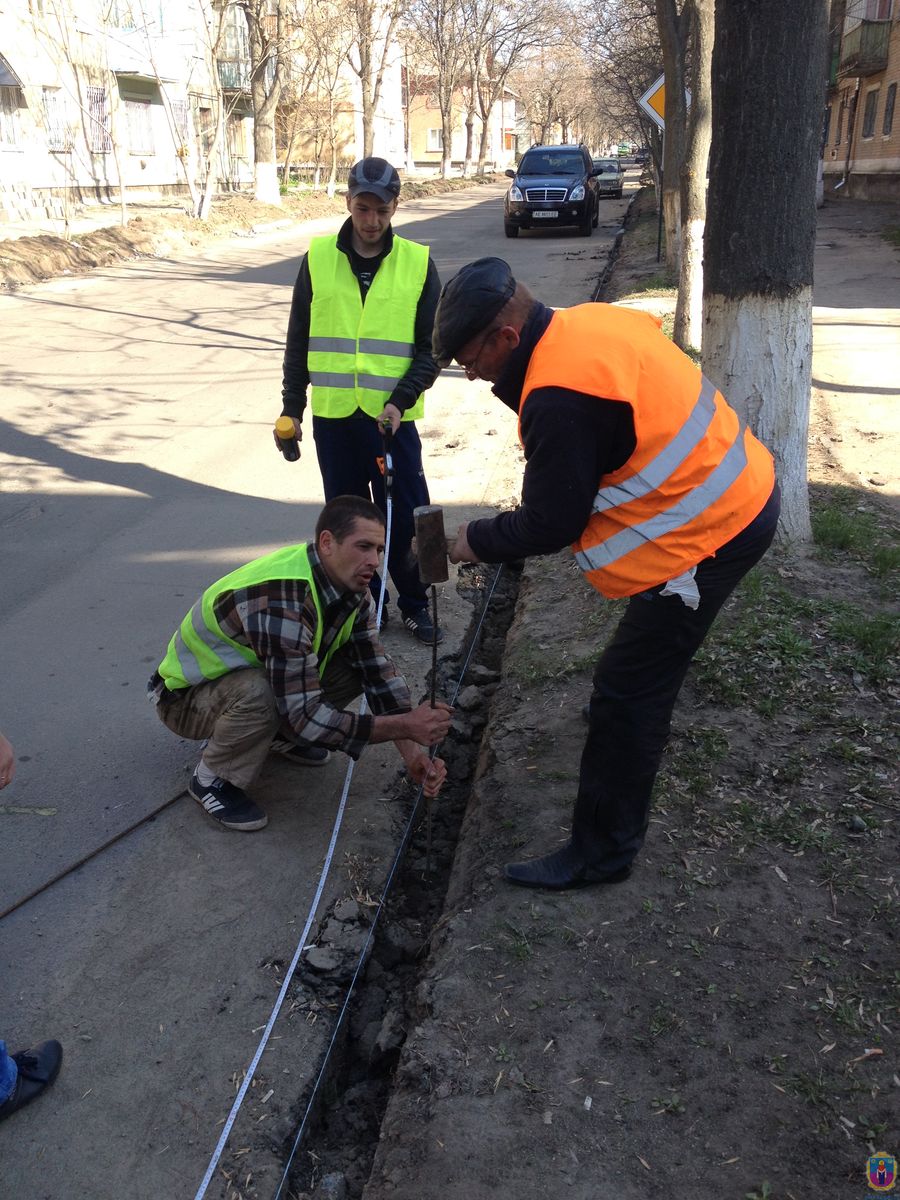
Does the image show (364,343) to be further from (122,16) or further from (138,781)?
(122,16)

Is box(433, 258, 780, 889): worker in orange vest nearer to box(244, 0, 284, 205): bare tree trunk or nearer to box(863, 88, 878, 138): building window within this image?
box(244, 0, 284, 205): bare tree trunk

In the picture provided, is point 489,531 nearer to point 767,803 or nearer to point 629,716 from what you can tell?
point 629,716

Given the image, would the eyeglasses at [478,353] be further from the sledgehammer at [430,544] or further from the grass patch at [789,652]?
the grass patch at [789,652]

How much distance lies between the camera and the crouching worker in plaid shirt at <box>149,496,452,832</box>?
125 inches

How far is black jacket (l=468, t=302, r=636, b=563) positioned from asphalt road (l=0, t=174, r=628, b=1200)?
1.48 m

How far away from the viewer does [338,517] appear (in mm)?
3178

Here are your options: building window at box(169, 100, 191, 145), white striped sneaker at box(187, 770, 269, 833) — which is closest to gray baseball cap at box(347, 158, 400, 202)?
white striped sneaker at box(187, 770, 269, 833)

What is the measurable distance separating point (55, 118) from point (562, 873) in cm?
2776

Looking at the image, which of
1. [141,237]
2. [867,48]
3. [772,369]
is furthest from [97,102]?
[772,369]

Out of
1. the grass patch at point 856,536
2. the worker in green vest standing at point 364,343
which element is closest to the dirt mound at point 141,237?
the worker in green vest standing at point 364,343

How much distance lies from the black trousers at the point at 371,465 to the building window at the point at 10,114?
23.1 meters

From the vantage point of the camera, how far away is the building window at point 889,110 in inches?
1192

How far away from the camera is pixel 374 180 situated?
13.3ft

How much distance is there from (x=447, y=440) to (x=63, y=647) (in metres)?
4.18
